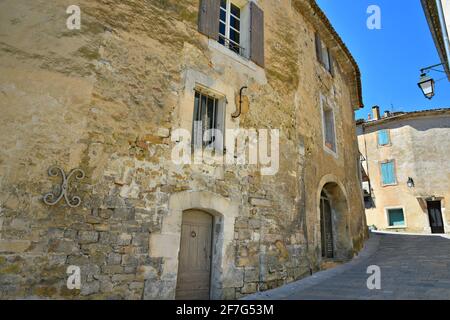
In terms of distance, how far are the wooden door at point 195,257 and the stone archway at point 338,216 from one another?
4.57 metres

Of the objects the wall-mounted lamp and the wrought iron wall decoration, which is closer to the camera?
the wrought iron wall decoration

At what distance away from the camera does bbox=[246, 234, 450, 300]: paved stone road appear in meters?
4.46

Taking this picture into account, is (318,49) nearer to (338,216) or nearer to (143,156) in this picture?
(338,216)

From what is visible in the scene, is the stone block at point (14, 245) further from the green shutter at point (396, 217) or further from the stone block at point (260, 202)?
the green shutter at point (396, 217)

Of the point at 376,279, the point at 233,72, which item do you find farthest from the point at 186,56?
the point at 376,279

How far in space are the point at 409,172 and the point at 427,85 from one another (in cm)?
1240

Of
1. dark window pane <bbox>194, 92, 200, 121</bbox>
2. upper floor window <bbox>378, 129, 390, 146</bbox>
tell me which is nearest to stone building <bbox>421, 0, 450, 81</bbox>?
dark window pane <bbox>194, 92, 200, 121</bbox>

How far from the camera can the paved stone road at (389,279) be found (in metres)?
4.46

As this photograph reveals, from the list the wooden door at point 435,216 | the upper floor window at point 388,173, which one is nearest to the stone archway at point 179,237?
the upper floor window at point 388,173

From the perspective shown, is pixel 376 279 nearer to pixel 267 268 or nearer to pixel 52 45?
pixel 267 268

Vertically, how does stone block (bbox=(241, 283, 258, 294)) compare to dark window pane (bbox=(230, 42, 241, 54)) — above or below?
below

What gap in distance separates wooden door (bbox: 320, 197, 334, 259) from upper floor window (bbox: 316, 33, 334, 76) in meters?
4.30

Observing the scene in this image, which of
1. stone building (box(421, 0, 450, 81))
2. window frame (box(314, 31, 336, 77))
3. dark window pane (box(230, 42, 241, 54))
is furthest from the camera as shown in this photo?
window frame (box(314, 31, 336, 77))

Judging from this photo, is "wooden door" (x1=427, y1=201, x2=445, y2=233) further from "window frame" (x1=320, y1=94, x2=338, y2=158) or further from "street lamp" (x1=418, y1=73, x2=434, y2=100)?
"street lamp" (x1=418, y1=73, x2=434, y2=100)
